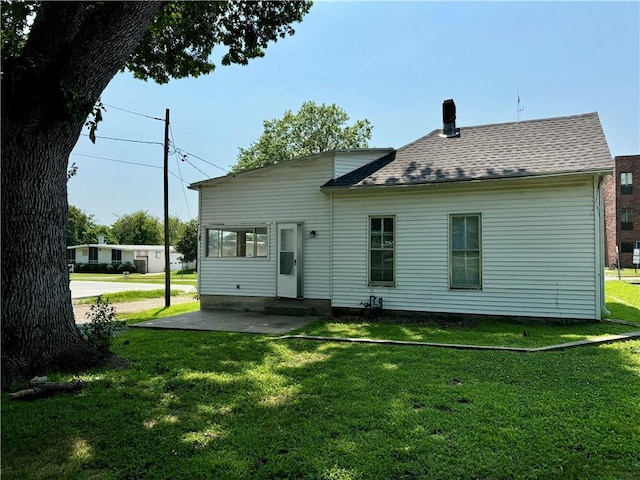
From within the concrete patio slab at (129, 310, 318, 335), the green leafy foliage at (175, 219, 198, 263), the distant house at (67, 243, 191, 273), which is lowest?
the concrete patio slab at (129, 310, 318, 335)

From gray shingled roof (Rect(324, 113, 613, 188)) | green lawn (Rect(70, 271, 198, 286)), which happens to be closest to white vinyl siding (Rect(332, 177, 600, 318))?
gray shingled roof (Rect(324, 113, 613, 188))

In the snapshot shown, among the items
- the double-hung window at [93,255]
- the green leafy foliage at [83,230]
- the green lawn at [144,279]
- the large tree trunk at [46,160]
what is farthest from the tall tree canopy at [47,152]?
the green leafy foliage at [83,230]

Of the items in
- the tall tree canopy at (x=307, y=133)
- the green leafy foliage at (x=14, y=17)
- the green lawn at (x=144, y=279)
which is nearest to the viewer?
the green leafy foliage at (x=14, y=17)

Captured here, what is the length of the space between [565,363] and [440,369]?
173 centimetres

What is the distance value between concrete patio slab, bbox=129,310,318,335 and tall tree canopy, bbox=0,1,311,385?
139 inches

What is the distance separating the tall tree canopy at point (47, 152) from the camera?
15.0ft

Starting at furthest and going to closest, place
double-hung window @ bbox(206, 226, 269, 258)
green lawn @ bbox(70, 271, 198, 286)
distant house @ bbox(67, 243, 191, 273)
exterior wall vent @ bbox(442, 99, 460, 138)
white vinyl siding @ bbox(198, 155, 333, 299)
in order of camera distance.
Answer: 1. distant house @ bbox(67, 243, 191, 273)
2. green lawn @ bbox(70, 271, 198, 286)
3. exterior wall vent @ bbox(442, 99, 460, 138)
4. double-hung window @ bbox(206, 226, 269, 258)
5. white vinyl siding @ bbox(198, 155, 333, 299)

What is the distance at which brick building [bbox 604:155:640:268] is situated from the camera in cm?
3475

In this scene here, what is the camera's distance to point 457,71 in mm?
13078

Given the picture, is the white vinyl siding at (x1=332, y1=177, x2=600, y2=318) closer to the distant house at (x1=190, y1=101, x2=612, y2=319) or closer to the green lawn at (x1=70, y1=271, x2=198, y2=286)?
the distant house at (x1=190, y1=101, x2=612, y2=319)

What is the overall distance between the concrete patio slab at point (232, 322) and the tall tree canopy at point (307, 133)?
26.8m

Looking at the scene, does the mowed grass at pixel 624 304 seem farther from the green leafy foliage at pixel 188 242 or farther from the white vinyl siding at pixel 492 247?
the green leafy foliage at pixel 188 242

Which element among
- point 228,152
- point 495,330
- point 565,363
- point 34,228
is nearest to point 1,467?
point 34,228

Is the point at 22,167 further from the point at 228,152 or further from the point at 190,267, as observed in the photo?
the point at 190,267
